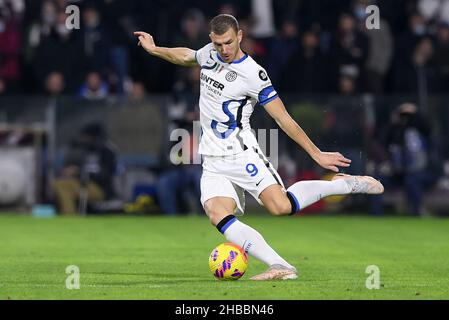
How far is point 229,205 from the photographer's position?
11.9 m

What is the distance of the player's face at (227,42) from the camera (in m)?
11.5

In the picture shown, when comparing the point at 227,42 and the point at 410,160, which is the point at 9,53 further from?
the point at 227,42

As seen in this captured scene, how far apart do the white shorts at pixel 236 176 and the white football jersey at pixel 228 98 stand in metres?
Answer: 0.08

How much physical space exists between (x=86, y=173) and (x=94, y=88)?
1659 mm

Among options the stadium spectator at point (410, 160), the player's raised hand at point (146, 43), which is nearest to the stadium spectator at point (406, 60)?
the stadium spectator at point (410, 160)

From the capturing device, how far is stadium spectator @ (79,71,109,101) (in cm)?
2298

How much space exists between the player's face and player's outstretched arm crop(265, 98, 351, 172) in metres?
0.61

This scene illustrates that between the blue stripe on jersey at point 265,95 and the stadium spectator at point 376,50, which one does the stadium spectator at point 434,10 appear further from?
the blue stripe on jersey at point 265,95

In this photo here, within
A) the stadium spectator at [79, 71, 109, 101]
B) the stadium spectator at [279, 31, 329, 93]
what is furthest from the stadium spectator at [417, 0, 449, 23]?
the stadium spectator at [79, 71, 109, 101]

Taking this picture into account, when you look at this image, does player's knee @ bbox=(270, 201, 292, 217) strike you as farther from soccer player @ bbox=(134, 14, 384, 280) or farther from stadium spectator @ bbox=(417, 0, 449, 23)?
stadium spectator @ bbox=(417, 0, 449, 23)

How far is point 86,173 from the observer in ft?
73.6

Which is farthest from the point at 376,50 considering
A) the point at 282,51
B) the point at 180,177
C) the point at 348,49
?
the point at 180,177
